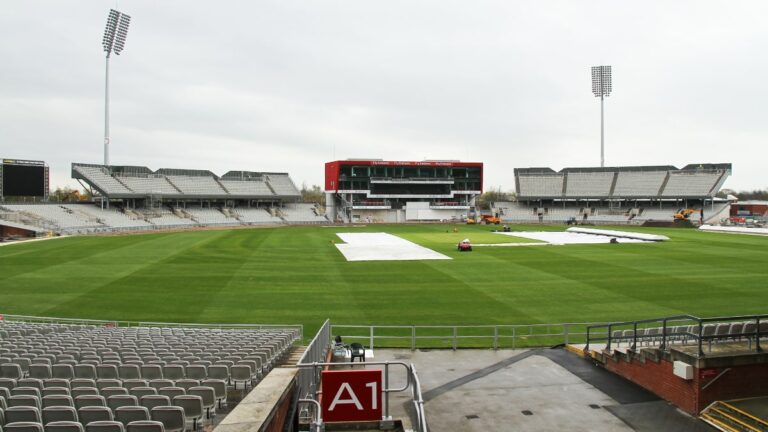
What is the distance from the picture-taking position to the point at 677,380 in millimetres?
12508

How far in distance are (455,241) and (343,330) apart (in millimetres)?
41254

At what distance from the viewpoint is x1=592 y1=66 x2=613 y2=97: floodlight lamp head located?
11538 centimetres

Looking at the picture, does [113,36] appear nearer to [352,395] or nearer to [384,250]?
[384,250]

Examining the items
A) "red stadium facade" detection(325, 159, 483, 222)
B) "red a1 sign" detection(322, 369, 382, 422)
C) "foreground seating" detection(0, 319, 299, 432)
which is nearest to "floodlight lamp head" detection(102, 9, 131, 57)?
"red stadium facade" detection(325, 159, 483, 222)

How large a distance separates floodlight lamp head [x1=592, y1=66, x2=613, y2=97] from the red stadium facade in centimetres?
3086

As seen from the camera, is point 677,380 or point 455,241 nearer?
point 677,380

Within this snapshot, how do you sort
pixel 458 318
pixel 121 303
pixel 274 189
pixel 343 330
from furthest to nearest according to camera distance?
pixel 274 189, pixel 121 303, pixel 458 318, pixel 343 330

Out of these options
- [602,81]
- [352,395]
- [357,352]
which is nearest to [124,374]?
[352,395]

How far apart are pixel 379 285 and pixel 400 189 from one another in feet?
281

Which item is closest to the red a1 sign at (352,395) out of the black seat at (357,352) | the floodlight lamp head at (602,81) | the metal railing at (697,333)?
the black seat at (357,352)

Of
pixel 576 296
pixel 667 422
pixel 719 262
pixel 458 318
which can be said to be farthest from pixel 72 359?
pixel 719 262

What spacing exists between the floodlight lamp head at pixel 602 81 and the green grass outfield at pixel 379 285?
72151 mm

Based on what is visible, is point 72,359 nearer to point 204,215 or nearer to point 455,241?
point 455,241

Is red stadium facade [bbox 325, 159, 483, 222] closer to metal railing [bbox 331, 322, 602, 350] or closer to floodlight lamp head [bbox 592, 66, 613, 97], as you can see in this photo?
floodlight lamp head [bbox 592, 66, 613, 97]
